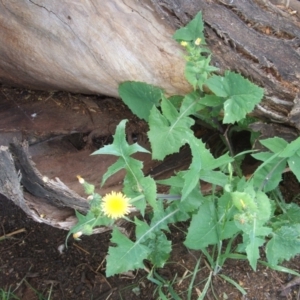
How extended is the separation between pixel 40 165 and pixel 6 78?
1.49 feet

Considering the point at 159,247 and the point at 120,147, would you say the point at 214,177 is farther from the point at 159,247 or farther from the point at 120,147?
the point at 159,247

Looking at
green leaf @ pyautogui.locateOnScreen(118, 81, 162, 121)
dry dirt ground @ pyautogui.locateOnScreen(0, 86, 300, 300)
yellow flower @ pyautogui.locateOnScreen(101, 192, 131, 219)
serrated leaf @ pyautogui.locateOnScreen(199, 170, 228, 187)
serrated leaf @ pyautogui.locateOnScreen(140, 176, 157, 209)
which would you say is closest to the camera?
yellow flower @ pyautogui.locateOnScreen(101, 192, 131, 219)

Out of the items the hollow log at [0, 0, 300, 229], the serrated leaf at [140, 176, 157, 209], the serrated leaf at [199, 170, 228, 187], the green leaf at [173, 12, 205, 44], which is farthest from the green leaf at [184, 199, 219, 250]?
the green leaf at [173, 12, 205, 44]

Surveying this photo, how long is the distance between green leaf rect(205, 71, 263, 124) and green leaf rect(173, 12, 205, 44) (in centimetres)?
15

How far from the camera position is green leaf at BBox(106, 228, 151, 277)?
5.06 ft

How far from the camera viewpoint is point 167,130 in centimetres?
165

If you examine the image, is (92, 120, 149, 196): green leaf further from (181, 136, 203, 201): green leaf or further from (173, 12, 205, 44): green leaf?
(173, 12, 205, 44): green leaf

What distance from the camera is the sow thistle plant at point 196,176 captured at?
144 cm

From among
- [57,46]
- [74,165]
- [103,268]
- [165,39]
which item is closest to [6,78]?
[57,46]

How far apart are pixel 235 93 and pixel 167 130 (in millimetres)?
258

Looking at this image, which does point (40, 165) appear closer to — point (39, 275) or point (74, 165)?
point (74, 165)

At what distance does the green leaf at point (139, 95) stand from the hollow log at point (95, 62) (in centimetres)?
4

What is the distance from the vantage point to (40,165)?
1.85 meters

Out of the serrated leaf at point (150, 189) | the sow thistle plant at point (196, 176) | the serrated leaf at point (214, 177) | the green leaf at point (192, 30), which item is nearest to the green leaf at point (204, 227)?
the sow thistle plant at point (196, 176)
